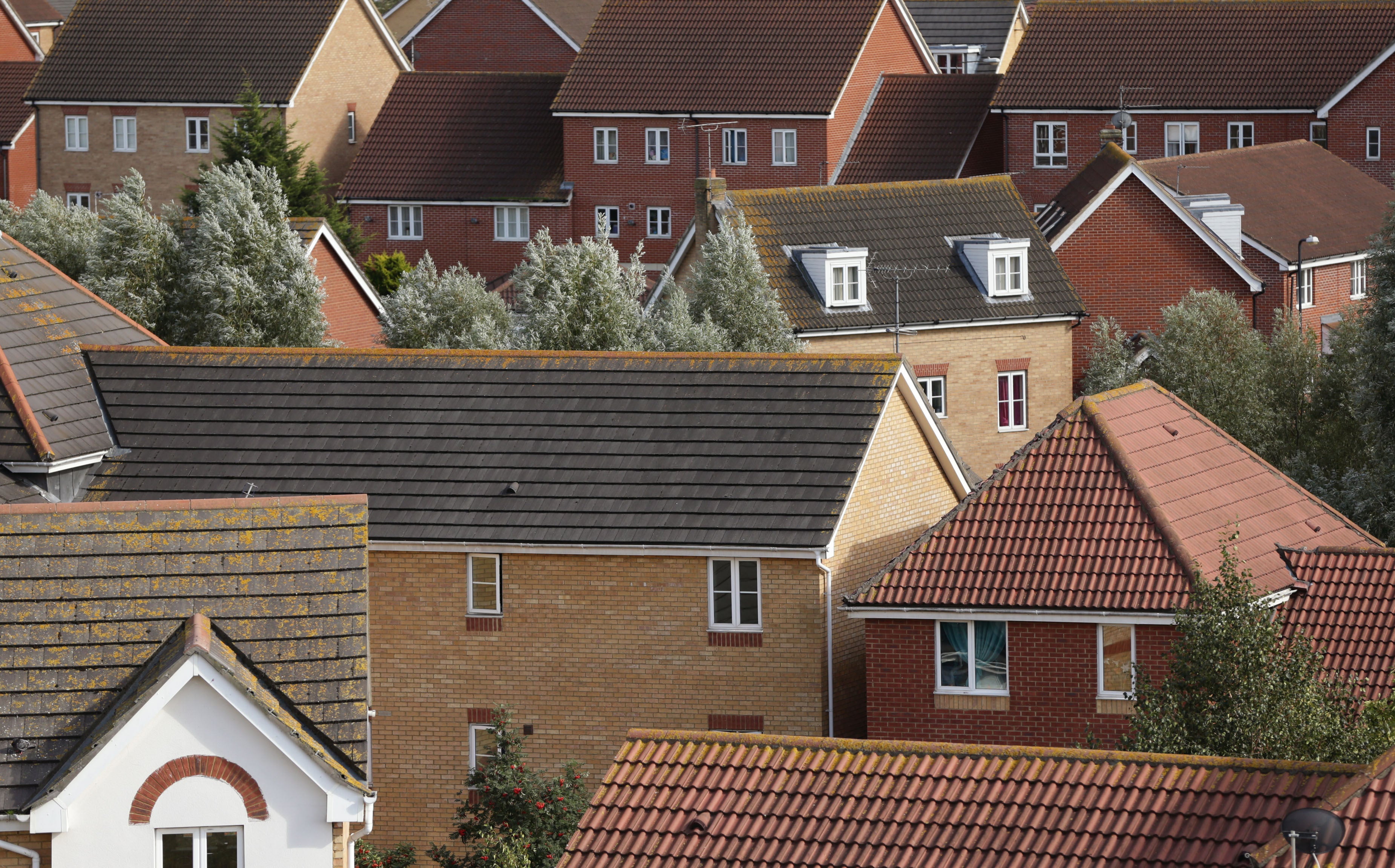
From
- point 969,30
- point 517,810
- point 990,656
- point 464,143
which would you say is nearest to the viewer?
point 517,810

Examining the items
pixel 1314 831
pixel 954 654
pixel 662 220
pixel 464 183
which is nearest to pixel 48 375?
pixel 954 654

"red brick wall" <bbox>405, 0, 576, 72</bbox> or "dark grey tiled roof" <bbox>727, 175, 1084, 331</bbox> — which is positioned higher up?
"red brick wall" <bbox>405, 0, 576, 72</bbox>

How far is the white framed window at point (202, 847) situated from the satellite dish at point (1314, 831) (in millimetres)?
8734

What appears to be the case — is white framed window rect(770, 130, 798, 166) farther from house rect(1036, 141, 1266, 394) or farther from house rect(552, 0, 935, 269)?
house rect(1036, 141, 1266, 394)

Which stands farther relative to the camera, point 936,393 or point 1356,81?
point 1356,81

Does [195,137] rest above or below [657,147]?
above

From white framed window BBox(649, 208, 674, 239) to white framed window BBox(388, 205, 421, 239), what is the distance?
25.4ft

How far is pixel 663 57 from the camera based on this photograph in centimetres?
7094

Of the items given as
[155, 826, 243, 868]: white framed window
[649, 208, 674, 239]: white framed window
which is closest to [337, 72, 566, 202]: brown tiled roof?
[649, 208, 674, 239]: white framed window

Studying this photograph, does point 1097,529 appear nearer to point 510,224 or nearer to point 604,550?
point 604,550

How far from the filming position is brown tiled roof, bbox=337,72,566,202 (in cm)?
7144

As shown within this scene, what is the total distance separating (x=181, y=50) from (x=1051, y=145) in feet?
97.9

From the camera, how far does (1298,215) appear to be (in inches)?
2292

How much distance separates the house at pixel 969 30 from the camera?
88.4m
